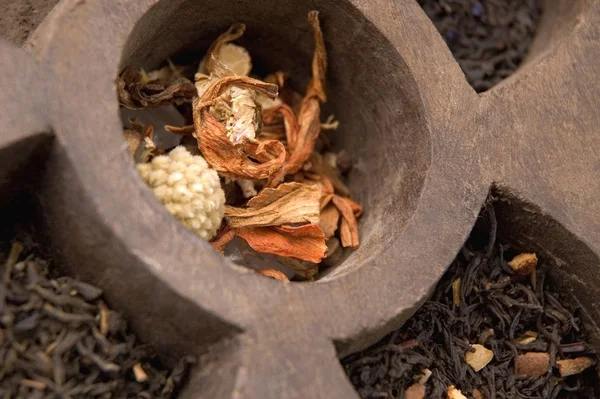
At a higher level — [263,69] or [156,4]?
[156,4]

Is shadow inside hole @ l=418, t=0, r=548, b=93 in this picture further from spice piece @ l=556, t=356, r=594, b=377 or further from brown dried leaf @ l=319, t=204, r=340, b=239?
spice piece @ l=556, t=356, r=594, b=377

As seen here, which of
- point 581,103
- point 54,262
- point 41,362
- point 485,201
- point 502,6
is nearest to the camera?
point 41,362

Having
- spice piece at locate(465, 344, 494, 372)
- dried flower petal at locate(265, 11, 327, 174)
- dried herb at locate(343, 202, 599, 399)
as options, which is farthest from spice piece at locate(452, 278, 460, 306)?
dried flower petal at locate(265, 11, 327, 174)

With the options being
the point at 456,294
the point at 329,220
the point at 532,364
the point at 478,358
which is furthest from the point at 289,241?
the point at 532,364

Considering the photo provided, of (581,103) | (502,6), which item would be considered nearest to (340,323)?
(581,103)

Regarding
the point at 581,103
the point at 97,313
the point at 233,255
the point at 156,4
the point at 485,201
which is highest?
the point at 156,4

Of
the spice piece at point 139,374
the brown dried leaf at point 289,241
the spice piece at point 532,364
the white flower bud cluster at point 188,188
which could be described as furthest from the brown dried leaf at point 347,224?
the spice piece at point 139,374

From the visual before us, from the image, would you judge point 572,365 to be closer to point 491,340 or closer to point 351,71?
point 491,340

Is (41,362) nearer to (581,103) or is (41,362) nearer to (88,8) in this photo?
(88,8)
